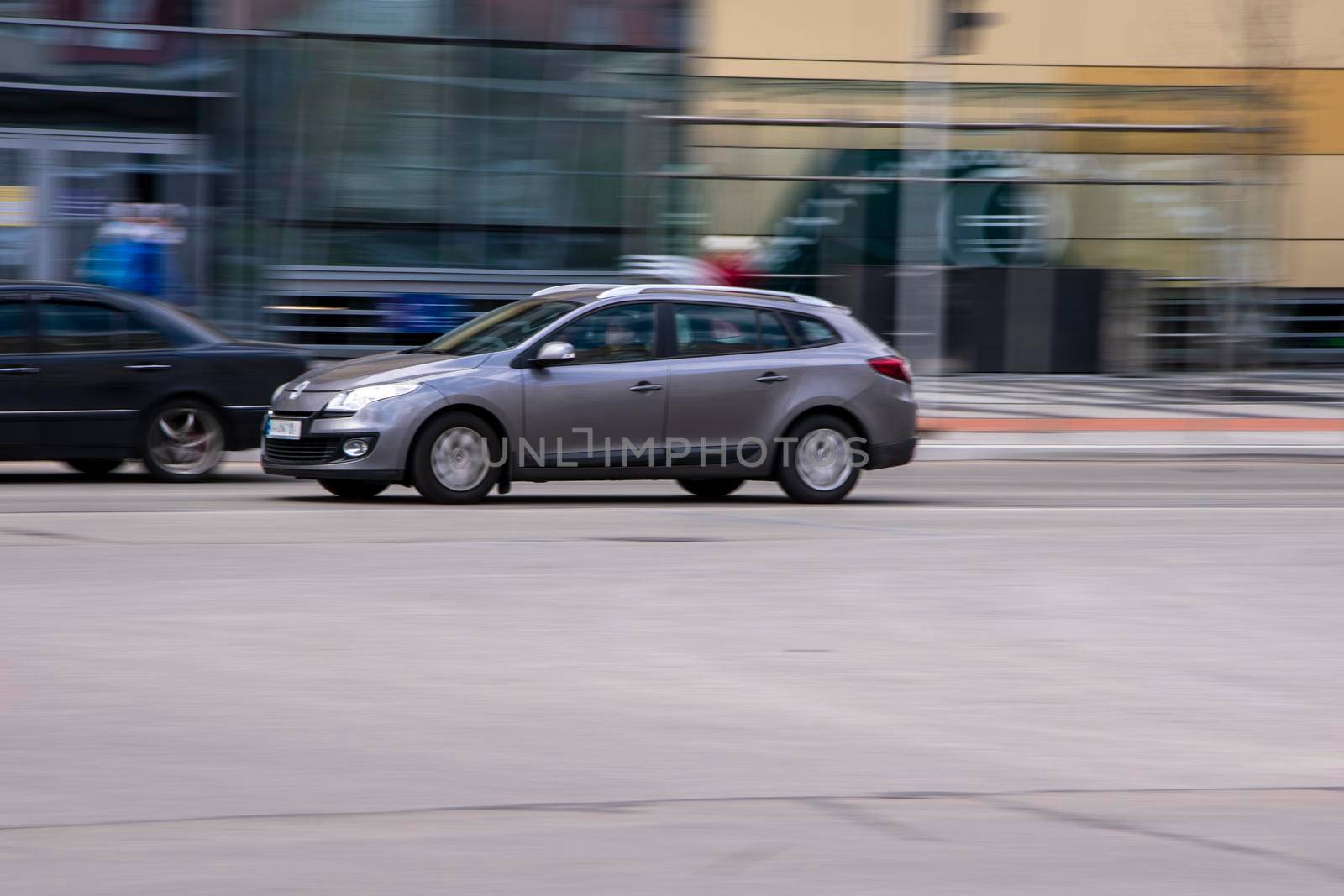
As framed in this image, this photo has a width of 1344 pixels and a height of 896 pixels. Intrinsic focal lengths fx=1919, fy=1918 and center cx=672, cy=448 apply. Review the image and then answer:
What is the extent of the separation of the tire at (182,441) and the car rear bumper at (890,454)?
4698 millimetres

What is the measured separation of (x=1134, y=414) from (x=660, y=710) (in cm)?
1829

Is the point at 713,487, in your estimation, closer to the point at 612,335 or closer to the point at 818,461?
the point at 818,461

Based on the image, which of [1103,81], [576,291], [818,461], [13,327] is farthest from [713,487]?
[1103,81]

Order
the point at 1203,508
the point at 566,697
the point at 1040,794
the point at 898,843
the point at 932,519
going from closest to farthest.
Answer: the point at 898,843 < the point at 1040,794 < the point at 566,697 < the point at 932,519 < the point at 1203,508

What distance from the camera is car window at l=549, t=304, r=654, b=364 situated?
41.1ft

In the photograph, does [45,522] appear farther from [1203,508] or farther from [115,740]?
[1203,508]

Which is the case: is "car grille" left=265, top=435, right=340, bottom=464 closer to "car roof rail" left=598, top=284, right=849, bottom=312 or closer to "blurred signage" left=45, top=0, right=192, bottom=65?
"car roof rail" left=598, top=284, right=849, bottom=312

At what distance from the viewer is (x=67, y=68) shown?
949 inches

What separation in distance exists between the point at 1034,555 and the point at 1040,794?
516cm

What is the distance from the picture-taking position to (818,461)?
516 inches

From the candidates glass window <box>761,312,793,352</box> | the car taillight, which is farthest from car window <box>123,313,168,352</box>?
the car taillight

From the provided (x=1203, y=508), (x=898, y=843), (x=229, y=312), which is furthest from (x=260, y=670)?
(x=229, y=312)

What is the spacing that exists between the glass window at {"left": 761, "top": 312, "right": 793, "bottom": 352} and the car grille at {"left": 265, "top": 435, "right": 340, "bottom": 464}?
298 centimetres

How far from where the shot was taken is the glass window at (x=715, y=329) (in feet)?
41.8
